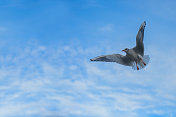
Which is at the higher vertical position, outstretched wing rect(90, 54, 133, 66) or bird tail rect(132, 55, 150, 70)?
outstretched wing rect(90, 54, 133, 66)

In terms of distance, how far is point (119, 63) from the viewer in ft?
54.6

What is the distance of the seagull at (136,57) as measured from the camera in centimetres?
1614

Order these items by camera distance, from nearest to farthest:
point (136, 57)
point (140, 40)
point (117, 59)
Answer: point (140, 40) < point (136, 57) < point (117, 59)

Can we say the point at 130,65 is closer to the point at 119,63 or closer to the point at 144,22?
the point at 119,63

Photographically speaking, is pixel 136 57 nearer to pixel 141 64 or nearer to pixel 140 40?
pixel 141 64

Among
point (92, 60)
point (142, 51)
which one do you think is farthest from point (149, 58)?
point (92, 60)

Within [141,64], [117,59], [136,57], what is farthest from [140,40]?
[117,59]

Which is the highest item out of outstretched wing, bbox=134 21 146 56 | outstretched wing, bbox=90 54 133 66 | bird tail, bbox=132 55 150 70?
outstretched wing, bbox=134 21 146 56

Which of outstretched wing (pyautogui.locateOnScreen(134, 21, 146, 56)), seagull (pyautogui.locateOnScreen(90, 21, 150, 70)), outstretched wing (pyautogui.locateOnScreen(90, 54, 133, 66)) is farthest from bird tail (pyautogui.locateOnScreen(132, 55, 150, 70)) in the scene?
outstretched wing (pyautogui.locateOnScreen(134, 21, 146, 56))

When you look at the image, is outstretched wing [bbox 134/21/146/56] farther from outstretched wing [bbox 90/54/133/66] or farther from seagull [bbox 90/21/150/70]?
outstretched wing [bbox 90/54/133/66]

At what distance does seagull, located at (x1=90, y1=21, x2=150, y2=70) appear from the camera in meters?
16.1

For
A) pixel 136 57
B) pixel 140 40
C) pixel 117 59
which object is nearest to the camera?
pixel 140 40

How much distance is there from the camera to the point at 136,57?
16.4m

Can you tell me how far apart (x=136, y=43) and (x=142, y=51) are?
2.15 feet
